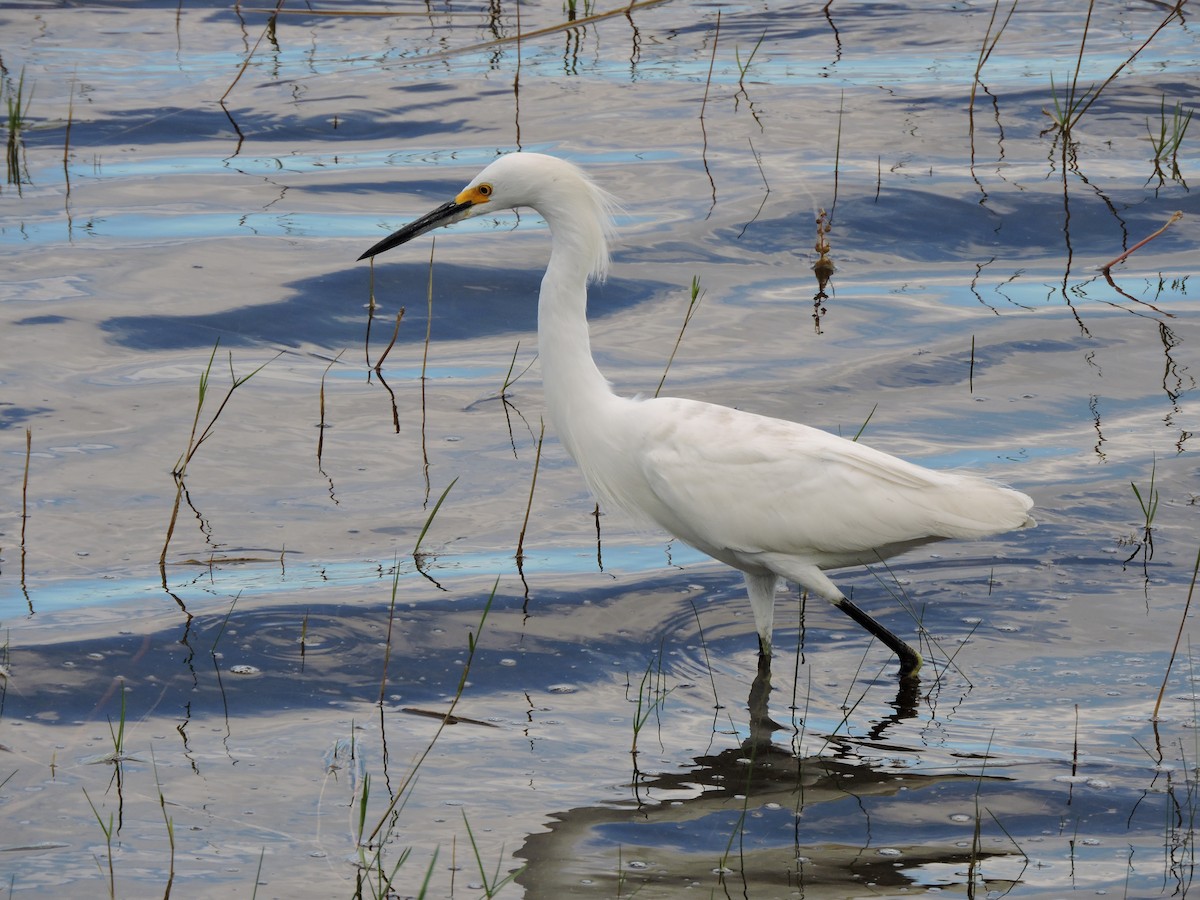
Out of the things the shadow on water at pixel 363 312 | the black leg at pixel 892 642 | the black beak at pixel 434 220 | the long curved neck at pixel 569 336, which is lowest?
the black leg at pixel 892 642

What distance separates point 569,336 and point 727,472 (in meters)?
0.74

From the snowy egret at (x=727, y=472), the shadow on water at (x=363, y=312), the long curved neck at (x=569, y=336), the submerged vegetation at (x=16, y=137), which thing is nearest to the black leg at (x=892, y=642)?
the snowy egret at (x=727, y=472)

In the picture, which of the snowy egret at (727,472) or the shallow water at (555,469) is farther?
the snowy egret at (727,472)

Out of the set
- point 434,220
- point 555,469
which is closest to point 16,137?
point 555,469

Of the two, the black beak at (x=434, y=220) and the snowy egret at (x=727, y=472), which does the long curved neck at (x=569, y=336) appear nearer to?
the snowy egret at (x=727, y=472)

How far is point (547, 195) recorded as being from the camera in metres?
5.35

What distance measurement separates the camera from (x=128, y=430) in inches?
277

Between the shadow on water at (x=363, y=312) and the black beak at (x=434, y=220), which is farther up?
the black beak at (x=434, y=220)

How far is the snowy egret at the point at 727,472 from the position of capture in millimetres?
5156

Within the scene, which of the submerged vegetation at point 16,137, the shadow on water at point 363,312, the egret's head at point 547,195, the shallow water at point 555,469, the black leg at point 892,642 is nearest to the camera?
the shallow water at point 555,469

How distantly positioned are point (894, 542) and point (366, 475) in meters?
2.55

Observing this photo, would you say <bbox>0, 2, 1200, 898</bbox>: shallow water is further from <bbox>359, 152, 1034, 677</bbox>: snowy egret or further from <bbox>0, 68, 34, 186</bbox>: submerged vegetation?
<bbox>359, 152, 1034, 677</bbox>: snowy egret

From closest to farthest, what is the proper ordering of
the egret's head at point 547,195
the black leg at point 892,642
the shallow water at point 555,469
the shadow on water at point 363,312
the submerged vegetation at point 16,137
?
the shallow water at point 555,469
the black leg at point 892,642
the egret's head at point 547,195
the shadow on water at point 363,312
the submerged vegetation at point 16,137

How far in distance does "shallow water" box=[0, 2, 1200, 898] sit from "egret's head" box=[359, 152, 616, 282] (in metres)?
1.37
